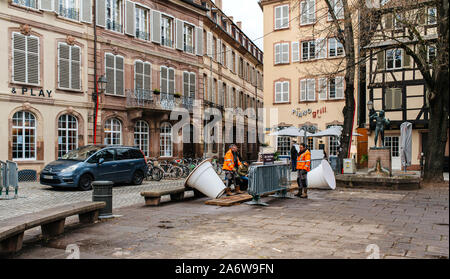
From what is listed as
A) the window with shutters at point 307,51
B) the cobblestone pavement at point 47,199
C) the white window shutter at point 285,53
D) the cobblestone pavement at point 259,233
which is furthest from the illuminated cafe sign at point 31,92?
the window with shutters at point 307,51

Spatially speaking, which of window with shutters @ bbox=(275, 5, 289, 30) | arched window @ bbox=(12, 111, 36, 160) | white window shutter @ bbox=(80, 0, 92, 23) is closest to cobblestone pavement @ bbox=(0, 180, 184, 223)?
arched window @ bbox=(12, 111, 36, 160)

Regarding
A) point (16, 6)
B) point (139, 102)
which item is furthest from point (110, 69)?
point (16, 6)

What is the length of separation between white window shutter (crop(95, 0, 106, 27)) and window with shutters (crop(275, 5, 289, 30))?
14517 millimetres

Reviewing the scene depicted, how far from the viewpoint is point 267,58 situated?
33031 mm

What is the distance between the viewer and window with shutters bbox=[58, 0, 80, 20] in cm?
2114

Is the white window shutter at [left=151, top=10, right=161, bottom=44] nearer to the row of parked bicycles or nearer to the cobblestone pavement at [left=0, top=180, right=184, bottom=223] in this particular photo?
the row of parked bicycles

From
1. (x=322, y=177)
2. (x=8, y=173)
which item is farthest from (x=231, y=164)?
(x=8, y=173)

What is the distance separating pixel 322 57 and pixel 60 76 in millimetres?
18644

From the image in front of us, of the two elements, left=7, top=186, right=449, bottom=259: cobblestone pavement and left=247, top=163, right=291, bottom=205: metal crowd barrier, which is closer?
left=7, top=186, right=449, bottom=259: cobblestone pavement

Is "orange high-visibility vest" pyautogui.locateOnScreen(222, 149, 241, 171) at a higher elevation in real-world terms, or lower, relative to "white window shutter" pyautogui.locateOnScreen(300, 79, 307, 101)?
lower

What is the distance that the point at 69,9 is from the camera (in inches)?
848

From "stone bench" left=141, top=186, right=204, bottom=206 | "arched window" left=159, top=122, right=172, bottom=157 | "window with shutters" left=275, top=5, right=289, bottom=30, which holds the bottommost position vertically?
"stone bench" left=141, top=186, right=204, bottom=206

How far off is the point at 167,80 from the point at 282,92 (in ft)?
31.2

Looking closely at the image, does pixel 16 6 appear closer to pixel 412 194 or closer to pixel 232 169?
pixel 232 169
